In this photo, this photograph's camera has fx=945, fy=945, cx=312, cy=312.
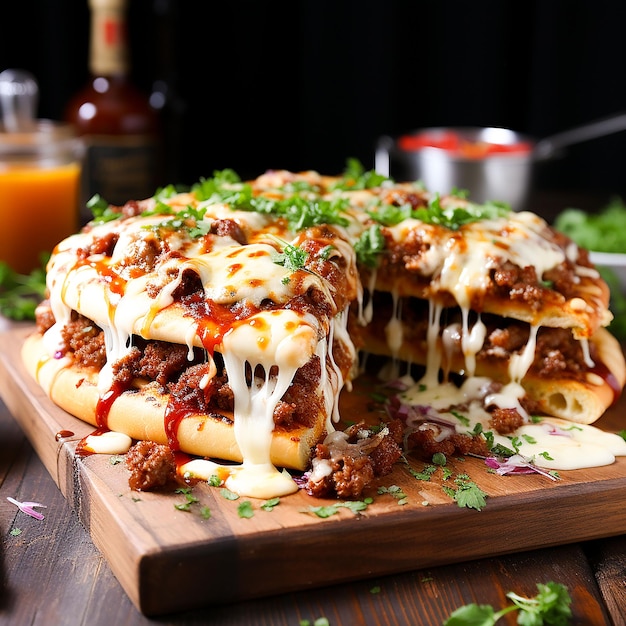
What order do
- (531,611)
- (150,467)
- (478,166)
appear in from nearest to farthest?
(531,611)
(150,467)
(478,166)

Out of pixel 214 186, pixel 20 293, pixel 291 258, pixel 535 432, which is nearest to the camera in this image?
pixel 291 258

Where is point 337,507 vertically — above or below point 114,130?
below

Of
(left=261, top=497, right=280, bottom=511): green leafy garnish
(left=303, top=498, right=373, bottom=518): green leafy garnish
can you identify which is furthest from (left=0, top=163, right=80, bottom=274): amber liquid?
(left=303, top=498, right=373, bottom=518): green leafy garnish

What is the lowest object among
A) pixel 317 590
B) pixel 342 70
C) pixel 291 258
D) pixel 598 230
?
pixel 317 590

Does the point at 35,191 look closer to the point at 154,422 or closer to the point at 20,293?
the point at 20,293

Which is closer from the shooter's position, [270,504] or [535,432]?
[270,504]

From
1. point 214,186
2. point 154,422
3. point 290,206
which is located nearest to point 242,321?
point 154,422
